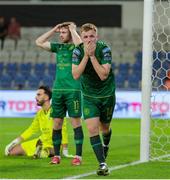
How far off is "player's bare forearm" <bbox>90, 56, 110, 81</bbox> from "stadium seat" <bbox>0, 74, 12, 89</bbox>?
1467 centimetres

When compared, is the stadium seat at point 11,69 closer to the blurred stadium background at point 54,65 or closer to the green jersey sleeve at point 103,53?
the blurred stadium background at point 54,65

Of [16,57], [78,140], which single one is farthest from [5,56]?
[78,140]

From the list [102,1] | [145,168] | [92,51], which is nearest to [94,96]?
[92,51]

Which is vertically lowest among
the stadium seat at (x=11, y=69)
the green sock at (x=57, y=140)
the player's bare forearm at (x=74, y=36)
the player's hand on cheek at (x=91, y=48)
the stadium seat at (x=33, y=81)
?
the green sock at (x=57, y=140)

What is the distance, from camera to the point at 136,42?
25.3 meters

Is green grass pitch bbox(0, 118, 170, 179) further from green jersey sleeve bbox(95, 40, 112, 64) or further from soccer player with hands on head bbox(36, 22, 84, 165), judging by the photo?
green jersey sleeve bbox(95, 40, 112, 64)

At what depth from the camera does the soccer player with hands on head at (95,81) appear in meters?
7.95

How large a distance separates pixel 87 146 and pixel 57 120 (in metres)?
2.80

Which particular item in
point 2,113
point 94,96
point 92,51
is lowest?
point 2,113

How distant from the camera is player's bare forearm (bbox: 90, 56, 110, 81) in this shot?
7902 mm

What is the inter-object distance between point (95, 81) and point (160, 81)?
176 inches

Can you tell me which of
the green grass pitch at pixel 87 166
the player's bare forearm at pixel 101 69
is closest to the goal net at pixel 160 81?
the green grass pitch at pixel 87 166

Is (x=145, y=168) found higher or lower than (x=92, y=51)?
lower

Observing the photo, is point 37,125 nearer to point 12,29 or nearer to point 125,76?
point 125,76
